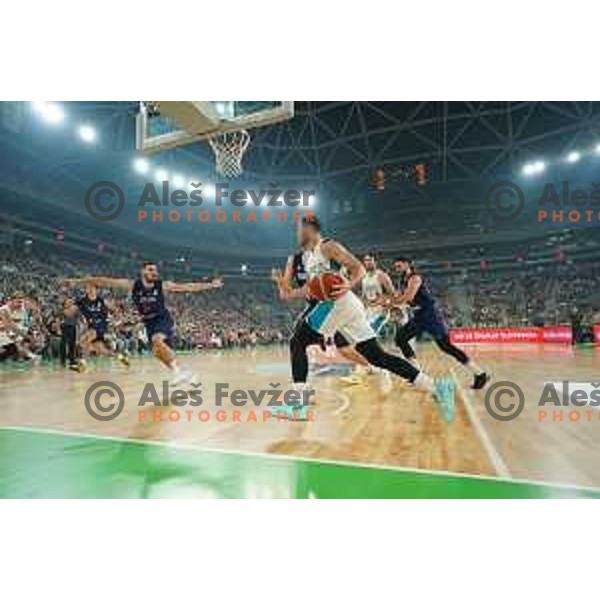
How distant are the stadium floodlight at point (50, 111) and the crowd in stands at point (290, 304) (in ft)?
21.6

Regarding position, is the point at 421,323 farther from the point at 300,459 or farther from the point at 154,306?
the point at 154,306

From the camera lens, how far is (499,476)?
310cm

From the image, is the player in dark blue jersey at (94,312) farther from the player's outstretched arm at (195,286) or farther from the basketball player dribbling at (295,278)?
the basketball player dribbling at (295,278)

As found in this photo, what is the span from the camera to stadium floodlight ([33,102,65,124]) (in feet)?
60.9

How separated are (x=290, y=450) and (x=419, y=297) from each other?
327 centimetres

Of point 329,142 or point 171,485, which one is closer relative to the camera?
point 171,485

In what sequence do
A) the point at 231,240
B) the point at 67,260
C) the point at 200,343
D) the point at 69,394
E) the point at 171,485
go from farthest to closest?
the point at 231,240 < the point at 67,260 < the point at 200,343 < the point at 69,394 < the point at 171,485

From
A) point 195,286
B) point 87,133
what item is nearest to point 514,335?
point 195,286

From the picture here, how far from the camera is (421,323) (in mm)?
6352

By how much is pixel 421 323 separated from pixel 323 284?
91.3 inches

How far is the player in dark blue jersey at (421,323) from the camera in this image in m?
6.04

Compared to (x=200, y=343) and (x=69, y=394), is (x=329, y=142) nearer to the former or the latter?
(x=200, y=343)
